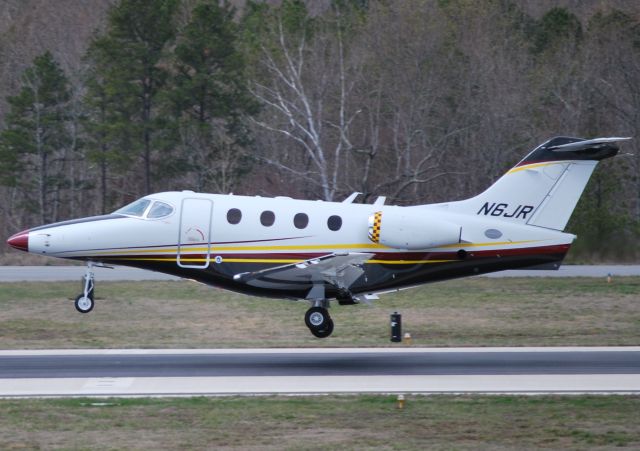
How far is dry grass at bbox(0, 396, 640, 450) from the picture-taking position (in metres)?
14.3

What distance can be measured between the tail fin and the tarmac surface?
14.8 meters

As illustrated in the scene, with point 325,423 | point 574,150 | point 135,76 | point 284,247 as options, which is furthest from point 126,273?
point 325,423

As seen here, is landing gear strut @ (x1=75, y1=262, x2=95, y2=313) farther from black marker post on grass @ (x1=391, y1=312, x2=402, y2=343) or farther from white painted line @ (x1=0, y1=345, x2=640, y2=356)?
black marker post on grass @ (x1=391, y1=312, x2=402, y2=343)

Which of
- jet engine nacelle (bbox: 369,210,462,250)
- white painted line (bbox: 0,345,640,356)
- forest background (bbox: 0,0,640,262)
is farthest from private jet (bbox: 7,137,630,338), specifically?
forest background (bbox: 0,0,640,262)

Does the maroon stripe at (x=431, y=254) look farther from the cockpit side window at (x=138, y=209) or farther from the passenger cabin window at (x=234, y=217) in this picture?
the cockpit side window at (x=138, y=209)

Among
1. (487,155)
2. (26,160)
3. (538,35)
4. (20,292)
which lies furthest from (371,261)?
(538,35)

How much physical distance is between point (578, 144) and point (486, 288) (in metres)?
12.6

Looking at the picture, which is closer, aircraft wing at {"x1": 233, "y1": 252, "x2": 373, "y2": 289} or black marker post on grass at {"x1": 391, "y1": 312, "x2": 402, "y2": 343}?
aircraft wing at {"x1": 233, "y1": 252, "x2": 373, "y2": 289}

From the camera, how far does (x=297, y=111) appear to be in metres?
45.7

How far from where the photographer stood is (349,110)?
51125mm

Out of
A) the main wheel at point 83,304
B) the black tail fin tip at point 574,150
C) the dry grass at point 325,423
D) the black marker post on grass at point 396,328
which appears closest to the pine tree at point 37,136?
the main wheel at point 83,304

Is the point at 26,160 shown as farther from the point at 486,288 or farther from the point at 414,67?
the point at 486,288

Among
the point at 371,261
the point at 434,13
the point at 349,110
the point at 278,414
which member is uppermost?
the point at 434,13

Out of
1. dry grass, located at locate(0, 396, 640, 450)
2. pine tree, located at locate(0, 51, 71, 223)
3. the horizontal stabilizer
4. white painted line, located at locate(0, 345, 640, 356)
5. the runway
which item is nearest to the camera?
dry grass, located at locate(0, 396, 640, 450)
